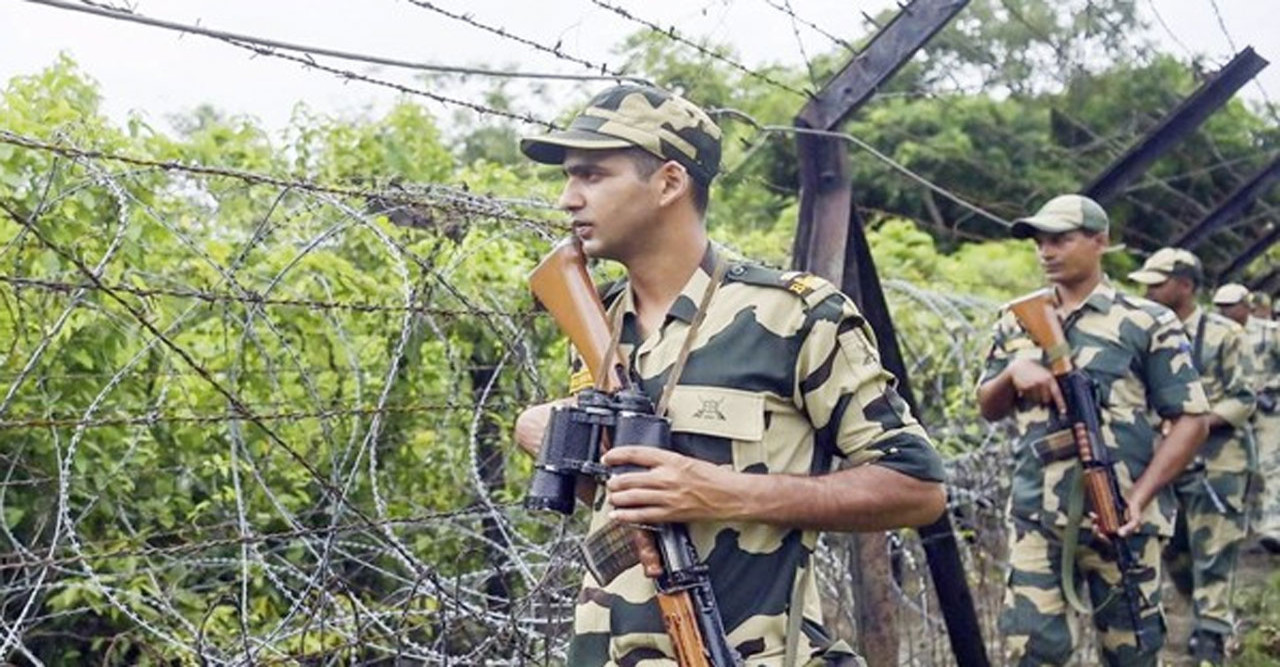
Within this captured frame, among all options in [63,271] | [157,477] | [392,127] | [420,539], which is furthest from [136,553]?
[392,127]

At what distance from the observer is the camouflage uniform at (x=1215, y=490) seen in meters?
7.08

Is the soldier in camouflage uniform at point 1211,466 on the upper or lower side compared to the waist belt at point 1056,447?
upper

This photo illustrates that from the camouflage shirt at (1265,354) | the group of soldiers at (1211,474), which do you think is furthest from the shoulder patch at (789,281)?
the camouflage shirt at (1265,354)

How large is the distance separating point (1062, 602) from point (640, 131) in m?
3.10

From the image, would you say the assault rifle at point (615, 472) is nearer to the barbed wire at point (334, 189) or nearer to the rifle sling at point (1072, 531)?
the barbed wire at point (334, 189)

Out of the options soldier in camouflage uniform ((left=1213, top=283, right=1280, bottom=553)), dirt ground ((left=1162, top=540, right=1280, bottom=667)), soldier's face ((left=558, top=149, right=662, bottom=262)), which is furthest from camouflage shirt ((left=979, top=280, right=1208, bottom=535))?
soldier in camouflage uniform ((left=1213, top=283, right=1280, bottom=553))

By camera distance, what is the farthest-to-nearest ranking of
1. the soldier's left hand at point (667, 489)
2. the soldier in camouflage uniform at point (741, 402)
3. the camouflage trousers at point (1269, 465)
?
the camouflage trousers at point (1269, 465)
the soldier in camouflage uniform at point (741, 402)
the soldier's left hand at point (667, 489)

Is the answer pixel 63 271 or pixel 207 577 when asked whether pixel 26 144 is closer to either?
pixel 63 271

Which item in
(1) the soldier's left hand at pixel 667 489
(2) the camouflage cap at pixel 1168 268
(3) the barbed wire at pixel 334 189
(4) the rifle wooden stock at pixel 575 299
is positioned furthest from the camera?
(2) the camouflage cap at pixel 1168 268

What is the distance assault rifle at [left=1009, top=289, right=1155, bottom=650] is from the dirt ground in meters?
1.22

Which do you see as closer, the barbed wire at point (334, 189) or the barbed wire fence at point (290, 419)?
the barbed wire at point (334, 189)

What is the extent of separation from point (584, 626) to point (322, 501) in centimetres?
279

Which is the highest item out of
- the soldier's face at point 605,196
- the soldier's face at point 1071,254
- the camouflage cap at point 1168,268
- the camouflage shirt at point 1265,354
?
the camouflage shirt at point 1265,354

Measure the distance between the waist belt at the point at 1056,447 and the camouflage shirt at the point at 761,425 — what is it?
272 cm
